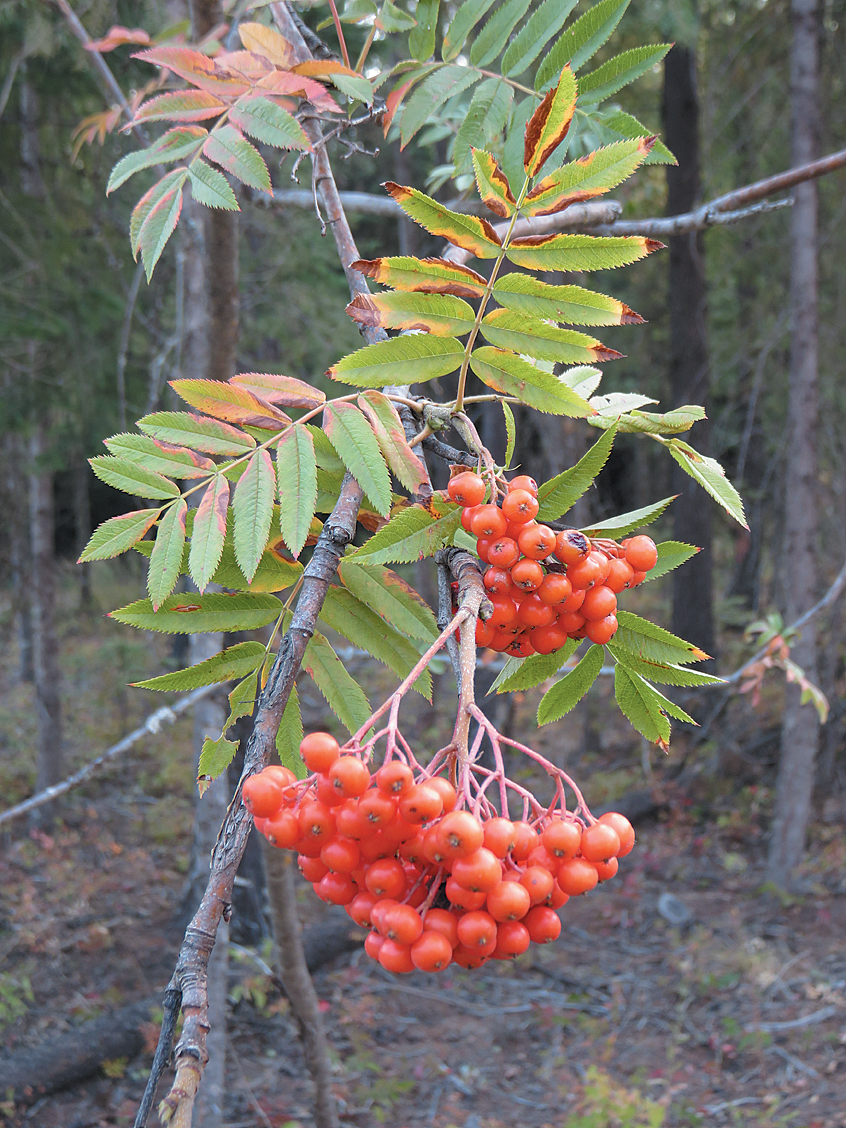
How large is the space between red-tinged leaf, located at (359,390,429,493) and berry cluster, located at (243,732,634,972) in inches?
14.7

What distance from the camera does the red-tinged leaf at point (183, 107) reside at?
1.55m

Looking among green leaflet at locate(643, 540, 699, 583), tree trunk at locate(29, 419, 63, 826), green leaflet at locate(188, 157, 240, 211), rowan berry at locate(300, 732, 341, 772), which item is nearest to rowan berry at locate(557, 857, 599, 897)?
rowan berry at locate(300, 732, 341, 772)

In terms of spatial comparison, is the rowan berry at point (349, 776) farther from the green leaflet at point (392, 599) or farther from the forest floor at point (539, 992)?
the forest floor at point (539, 992)

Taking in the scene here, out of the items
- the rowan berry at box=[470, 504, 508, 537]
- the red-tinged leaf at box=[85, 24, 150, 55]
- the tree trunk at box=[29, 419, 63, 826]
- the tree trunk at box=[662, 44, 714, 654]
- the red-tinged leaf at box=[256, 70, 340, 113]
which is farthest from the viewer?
the tree trunk at box=[662, 44, 714, 654]

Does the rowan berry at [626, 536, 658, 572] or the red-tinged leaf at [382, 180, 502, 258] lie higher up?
the red-tinged leaf at [382, 180, 502, 258]

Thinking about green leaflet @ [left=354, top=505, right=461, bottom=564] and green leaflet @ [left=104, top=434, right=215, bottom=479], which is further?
green leaflet @ [left=104, top=434, right=215, bottom=479]

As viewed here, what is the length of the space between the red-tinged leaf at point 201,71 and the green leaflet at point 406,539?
1008 millimetres

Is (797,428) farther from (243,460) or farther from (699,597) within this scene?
(243,460)

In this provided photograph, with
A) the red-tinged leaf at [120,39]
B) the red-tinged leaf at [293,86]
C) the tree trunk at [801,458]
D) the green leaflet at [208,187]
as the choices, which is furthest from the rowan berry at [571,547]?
the tree trunk at [801,458]

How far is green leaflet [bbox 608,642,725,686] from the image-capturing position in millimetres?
1316

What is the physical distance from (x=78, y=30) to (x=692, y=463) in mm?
3397

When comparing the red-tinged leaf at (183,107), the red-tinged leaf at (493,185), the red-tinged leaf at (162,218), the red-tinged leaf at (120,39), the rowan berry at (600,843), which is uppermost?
the red-tinged leaf at (120,39)

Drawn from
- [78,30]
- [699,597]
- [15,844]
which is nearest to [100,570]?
[15,844]

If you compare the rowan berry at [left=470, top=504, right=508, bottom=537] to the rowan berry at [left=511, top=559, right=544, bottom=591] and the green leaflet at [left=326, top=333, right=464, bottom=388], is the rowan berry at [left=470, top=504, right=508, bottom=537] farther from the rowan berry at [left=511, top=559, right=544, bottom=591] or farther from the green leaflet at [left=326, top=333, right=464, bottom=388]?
the green leaflet at [left=326, top=333, right=464, bottom=388]
